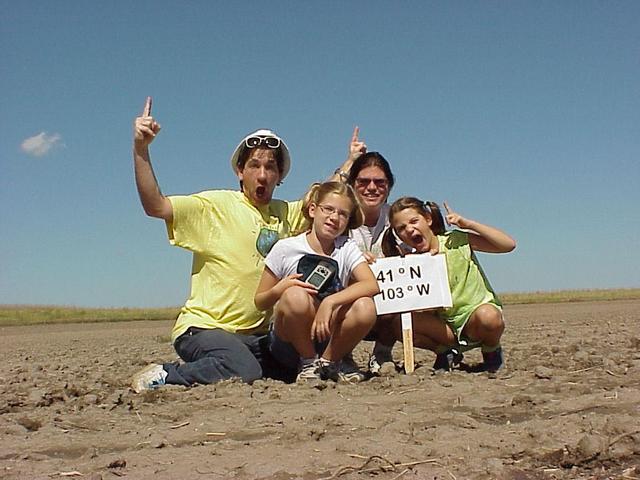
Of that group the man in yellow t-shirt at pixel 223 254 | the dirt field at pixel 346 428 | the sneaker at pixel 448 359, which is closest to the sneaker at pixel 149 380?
the man in yellow t-shirt at pixel 223 254

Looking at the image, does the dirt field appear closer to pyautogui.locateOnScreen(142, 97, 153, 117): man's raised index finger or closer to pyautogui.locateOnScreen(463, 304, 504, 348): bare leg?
pyautogui.locateOnScreen(463, 304, 504, 348): bare leg

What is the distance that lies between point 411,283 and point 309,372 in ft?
3.83

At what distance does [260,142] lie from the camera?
18.4 ft

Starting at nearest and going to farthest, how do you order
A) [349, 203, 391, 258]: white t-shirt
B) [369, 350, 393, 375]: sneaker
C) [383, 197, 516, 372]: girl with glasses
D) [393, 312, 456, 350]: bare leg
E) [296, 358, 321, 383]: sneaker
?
[296, 358, 321, 383]: sneaker < [383, 197, 516, 372]: girl with glasses < [393, 312, 456, 350]: bare leg < [369, 350, 393, 375]: sneaker < [349, 203, 391, 258]: white t-shirt

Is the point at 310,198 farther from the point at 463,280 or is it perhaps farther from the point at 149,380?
the point at 149,380

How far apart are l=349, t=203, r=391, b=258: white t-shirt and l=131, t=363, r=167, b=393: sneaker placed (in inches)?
75.9

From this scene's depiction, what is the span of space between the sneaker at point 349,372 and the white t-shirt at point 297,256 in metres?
0.65

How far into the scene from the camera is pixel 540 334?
9.74 meters

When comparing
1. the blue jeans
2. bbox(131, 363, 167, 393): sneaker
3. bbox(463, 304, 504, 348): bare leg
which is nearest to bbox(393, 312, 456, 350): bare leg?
bbox(463, 304, 504, 348): bare leg

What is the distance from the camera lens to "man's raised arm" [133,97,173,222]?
16.3 ft

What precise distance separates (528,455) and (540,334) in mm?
7090

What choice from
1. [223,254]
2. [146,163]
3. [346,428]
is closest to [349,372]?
[223,254]

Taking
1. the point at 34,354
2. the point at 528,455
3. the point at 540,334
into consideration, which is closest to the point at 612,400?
the point at 528,455

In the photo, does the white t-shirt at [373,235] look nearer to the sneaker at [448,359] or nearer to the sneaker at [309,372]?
the sneaker at [448,359]
